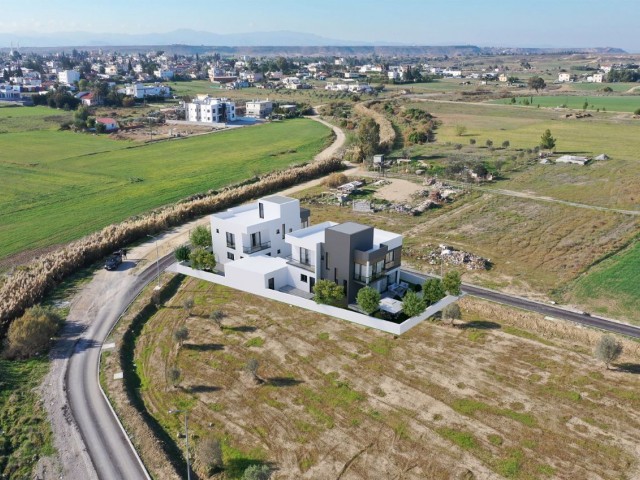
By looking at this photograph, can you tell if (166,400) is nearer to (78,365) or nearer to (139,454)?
(139,454)

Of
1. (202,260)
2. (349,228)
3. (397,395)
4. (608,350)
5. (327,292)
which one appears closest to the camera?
(397,395)

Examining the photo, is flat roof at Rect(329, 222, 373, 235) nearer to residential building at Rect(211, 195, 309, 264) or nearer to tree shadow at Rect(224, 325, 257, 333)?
residential building at Rect(211, 195, 309, 264)

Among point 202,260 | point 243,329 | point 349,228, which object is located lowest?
point 243,329

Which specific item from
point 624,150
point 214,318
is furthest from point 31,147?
point 624,150

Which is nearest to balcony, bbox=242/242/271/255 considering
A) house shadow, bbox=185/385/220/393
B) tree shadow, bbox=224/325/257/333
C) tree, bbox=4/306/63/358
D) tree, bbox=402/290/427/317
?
tree shadow, bbox=224/325/257/333

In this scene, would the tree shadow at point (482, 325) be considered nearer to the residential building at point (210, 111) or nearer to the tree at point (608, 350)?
the tree at point (608, 350)

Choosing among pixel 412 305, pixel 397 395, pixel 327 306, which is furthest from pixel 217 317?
pixel 397 395

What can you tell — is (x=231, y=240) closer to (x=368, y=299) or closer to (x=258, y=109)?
(x=368, y=299)

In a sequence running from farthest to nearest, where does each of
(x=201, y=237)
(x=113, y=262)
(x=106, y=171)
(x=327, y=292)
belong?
(x=106, y=171)
(x=201, y=237)
(x=113, y=262)
(x=327, y=292)
